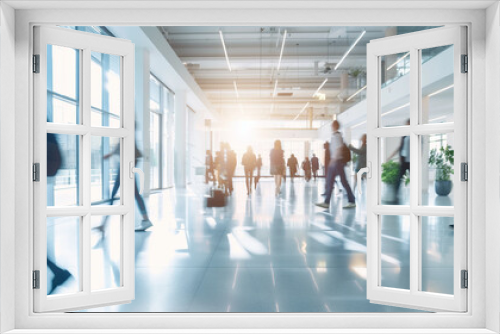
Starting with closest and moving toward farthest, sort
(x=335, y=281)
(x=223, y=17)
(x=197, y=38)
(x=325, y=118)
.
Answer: (x=223, y=17) → (x=335, y=281) → (x=197, y=38) → (x=325, y=118)

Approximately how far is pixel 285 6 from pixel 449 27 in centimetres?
97

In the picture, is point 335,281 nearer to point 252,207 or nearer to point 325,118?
point 252,207

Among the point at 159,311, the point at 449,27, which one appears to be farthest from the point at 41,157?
the point at 449,27

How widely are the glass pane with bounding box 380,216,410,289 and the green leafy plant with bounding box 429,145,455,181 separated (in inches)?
193

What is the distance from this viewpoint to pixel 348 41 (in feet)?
38.7

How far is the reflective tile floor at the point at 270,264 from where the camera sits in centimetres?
243

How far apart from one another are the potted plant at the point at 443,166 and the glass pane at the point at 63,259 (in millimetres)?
8492

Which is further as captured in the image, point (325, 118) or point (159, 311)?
point (325, 118)

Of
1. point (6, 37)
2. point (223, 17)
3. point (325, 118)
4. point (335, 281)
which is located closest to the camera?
point (6, 37)

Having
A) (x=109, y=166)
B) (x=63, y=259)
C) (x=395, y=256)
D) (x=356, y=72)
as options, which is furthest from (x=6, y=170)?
(x=356, y=72)

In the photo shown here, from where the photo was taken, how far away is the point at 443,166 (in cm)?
1001

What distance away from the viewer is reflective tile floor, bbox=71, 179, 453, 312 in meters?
2.43

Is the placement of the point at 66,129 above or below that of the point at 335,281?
above

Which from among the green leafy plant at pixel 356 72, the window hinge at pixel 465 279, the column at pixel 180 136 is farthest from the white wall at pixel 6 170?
the green leafy plant at pixel 356 72
